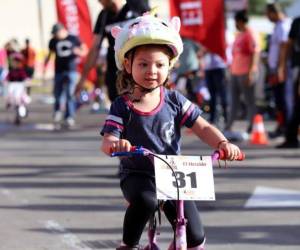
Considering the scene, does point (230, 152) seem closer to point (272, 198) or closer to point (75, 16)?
point (272, 198)

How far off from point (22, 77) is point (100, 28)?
10.8 m

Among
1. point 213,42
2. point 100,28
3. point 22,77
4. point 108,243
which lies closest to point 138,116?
point 108,243

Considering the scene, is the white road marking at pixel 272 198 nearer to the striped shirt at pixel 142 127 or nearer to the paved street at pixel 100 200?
the paved street at pixel 100 200

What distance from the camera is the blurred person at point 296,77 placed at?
13.0 m

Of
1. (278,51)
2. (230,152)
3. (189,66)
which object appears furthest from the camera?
(189,66)

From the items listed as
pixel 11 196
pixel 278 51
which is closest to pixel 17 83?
pixel 278 51

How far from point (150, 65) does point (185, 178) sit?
2.24 ft

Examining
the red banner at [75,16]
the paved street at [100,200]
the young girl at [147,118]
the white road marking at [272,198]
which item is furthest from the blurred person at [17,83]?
the young girl at [147,118]

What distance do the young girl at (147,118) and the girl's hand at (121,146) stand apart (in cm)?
15

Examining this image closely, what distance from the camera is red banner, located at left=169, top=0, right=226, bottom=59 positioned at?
15.2 m

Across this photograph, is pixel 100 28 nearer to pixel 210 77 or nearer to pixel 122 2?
pixel 122 2

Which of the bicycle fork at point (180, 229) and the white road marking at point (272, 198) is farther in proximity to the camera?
the white road marking at point (272, 198)

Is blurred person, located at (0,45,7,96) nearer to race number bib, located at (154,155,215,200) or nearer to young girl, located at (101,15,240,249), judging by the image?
young girl, located at (101,15,240,249)

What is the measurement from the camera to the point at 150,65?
520 centimetres
